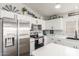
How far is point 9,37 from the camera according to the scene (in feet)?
5.65

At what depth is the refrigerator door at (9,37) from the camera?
5.41 ft

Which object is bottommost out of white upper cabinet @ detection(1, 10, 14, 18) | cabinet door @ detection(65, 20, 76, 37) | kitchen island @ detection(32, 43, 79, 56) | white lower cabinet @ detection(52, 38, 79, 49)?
white lower cabinet @ detection(52, 38, 79, 49)

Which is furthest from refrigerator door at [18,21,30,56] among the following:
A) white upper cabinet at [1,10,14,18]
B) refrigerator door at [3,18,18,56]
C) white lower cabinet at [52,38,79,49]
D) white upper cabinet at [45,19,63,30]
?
white upper cabinet at [45,19,63,30]

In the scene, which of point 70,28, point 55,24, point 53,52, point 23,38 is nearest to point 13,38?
point 23,38

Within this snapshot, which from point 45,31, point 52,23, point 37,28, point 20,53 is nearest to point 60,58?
point 20,53

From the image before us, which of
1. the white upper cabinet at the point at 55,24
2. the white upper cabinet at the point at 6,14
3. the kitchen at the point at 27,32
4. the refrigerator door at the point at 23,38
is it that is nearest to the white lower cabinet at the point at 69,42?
the kitchen at the point at 27,32

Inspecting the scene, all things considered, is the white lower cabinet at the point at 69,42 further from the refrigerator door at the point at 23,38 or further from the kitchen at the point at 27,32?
the refrigerator door at the point at 23,38

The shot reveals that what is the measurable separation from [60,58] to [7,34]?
1.22 metres

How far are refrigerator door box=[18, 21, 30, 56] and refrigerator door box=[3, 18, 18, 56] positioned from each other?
17cm

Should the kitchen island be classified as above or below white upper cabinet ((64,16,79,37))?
below

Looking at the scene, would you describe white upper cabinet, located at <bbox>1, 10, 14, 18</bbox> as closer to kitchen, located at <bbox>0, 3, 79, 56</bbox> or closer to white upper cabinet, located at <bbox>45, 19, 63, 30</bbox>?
kitchen, located at <bbox>0, 3, 79, 56</bbox>

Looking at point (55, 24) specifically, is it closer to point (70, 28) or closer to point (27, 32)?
point (70, 28)

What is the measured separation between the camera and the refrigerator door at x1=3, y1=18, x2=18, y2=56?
5.41ft

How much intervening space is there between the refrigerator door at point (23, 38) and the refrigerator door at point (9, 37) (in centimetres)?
17
